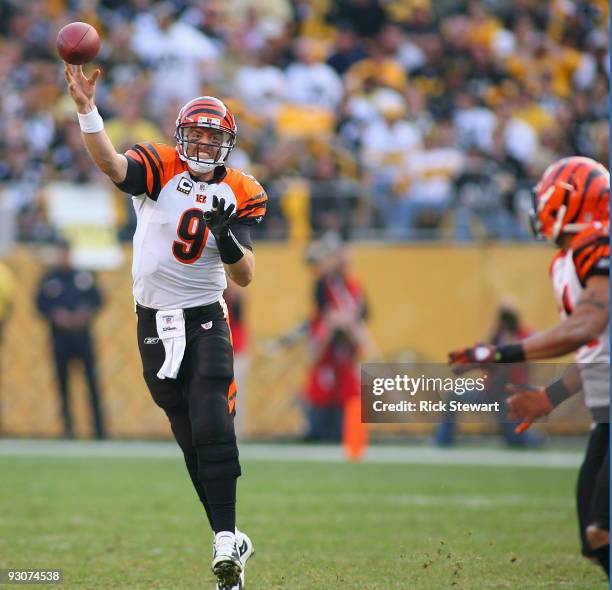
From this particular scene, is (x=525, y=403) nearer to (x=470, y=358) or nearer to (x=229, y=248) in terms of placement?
(x=470, y=358)

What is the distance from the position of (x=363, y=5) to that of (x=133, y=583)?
1235 centimetres

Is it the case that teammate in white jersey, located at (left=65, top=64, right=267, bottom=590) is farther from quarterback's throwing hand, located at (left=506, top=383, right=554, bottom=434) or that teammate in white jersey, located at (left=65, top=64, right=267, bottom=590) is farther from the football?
quarterback's throwing hand, located at (left=506, top=383, right=554, bottom=434)

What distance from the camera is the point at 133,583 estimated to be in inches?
215

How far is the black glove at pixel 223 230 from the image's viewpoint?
16.3 ft

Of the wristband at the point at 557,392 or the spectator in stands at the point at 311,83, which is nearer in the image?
the wristband at the point at 557,392

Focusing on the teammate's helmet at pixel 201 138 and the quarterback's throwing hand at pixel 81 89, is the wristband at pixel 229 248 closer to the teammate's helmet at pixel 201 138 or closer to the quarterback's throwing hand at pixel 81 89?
the teammate's helmet at pixel 201 138

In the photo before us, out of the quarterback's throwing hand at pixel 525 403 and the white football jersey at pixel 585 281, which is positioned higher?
the white football jersey at pixel 585 281

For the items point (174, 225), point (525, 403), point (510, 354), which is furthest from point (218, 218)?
point (525, 403)

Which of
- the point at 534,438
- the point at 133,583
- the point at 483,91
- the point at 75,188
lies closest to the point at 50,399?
the point at 75,188

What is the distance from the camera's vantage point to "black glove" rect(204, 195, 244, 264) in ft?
16.3

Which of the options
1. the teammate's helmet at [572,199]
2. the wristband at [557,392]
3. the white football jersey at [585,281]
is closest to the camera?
the wristband at [557,392]

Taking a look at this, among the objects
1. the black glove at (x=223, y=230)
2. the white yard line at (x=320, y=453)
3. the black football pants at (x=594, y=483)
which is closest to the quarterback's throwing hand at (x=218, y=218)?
the black glove at (x=223, y=230)

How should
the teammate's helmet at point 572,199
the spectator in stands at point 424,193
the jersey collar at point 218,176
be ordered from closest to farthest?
the teammate's helmet at point 572,199, the jersey collar at point 218,176, the spectator in stands at point 424,193

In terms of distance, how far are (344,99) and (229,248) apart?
942 centimetres
